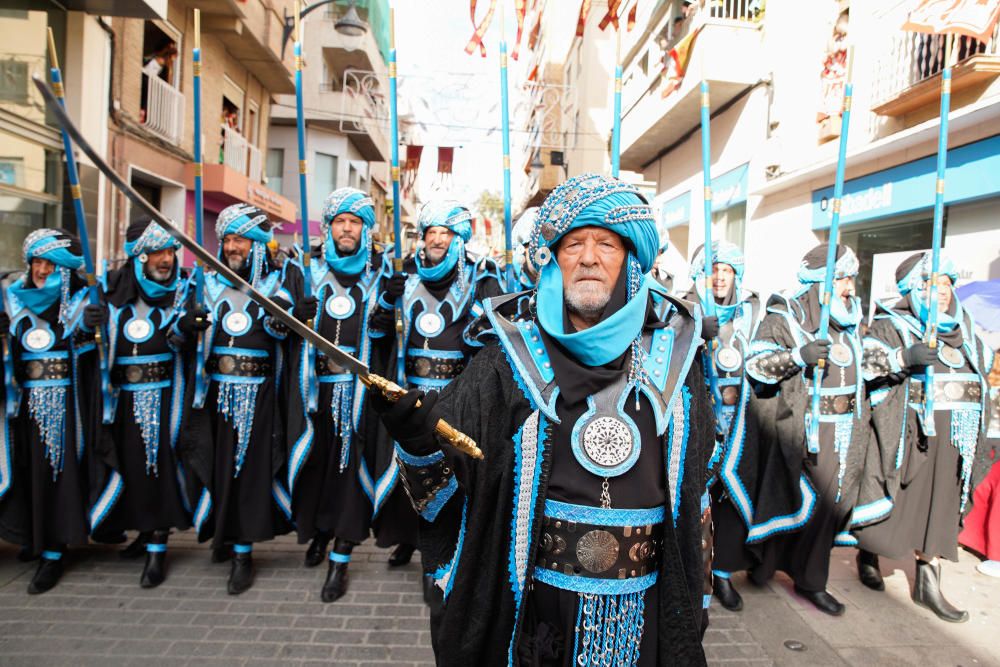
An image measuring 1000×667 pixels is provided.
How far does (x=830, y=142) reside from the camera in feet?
32.2

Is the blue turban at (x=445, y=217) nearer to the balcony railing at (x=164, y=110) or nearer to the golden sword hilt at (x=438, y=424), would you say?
the golden sword hilt at (x=438, y=424)

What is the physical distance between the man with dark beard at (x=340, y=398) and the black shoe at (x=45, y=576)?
146cm

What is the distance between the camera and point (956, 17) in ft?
19.5

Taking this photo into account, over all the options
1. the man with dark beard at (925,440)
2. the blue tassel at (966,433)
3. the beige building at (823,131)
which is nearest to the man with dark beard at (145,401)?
the man with dark beard at (925,440)

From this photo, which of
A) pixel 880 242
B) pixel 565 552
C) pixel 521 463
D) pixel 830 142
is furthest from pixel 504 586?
pixel 830 142

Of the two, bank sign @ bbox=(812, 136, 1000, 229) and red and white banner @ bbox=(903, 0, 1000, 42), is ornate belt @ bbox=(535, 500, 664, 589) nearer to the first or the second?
bank sign @ bbox=(812, 136, 1000, 229)

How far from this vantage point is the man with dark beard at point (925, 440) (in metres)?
4.25

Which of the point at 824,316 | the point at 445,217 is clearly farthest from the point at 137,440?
the point at 824,316

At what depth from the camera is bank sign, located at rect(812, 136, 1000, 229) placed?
6961mm

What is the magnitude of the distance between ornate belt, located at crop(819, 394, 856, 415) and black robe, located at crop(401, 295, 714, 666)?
8.18 ft

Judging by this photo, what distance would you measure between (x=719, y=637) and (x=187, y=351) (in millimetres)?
3605

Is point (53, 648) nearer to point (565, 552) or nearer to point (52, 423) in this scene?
point (52, 423)

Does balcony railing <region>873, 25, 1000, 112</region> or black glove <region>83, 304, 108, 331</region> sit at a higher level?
balcony railing <region>873, 25, 1000, 112</region>

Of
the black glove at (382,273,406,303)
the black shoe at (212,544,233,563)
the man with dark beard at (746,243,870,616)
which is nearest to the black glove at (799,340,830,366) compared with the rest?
the man with dark beard at (746,243,870,616)
